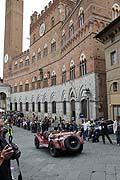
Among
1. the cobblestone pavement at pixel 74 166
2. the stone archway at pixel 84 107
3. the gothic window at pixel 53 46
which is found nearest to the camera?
the cobblestone pavement at pixel 74 166

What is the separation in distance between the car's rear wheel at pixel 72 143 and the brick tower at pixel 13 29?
4586 centimetres

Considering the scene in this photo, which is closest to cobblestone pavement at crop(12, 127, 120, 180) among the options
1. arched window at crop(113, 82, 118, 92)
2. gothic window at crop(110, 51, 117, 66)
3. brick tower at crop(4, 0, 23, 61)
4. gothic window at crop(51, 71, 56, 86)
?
arched window at crop(113, 82, 118, 92)

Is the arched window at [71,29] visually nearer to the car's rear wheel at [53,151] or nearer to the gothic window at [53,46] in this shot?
the gothic window at [53,46]

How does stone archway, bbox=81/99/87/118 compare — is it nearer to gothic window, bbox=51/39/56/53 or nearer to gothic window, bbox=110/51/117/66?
gothic window, bbox=110/51/117/66

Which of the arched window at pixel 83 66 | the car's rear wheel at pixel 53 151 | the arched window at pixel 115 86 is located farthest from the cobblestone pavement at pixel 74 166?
the arched window at pixel 83 66

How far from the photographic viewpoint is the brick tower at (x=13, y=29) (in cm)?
5450

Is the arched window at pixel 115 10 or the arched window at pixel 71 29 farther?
the arched window at pixel 71 29

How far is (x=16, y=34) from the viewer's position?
181ft

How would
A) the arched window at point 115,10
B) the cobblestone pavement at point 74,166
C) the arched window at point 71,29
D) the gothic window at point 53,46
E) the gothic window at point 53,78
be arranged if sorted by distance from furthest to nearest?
the gothic window at point 53,46
the gothic window at point 53,78
the arched window at point 71,29
the arched window at point 115,10
the cobblestone pavement at point 74,166

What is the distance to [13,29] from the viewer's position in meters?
54.8

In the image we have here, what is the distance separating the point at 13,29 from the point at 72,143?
4783cm

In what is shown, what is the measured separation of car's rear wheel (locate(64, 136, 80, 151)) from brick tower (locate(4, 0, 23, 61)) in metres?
45.9

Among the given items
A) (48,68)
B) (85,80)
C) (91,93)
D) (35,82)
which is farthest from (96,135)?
(35,82)

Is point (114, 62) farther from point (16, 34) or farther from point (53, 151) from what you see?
point (16, 34)
